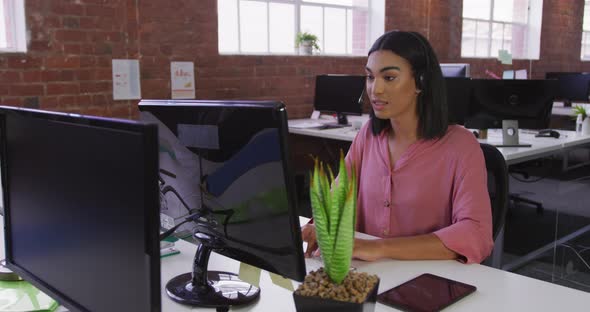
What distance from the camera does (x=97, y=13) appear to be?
381cm

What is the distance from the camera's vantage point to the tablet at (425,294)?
1.15m

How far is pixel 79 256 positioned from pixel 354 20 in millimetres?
5188

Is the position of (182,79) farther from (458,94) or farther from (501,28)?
(501,28)

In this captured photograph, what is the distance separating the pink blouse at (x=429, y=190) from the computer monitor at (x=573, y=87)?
5.33m

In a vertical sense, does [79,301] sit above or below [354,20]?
below

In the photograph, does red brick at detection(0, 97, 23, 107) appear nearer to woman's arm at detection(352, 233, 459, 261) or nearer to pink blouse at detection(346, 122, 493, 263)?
pink blouse at detection(346, 122, 493, 263)

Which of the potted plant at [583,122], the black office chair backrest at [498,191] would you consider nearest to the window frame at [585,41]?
the potted plant at [583,122]

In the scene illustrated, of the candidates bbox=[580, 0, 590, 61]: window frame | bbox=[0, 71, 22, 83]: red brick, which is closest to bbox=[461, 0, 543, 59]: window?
bbox=[580, 0, 590, 61]: window frame

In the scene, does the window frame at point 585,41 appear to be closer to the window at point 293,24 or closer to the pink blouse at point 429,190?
the window at point 293,24

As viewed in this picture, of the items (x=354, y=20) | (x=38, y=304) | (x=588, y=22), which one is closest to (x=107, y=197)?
(x=38, y=304)

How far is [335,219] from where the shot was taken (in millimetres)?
958

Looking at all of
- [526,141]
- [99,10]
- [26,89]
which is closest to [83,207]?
[26,89]

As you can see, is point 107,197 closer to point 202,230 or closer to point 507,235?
point 202,230

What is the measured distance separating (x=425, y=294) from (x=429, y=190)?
52cm
